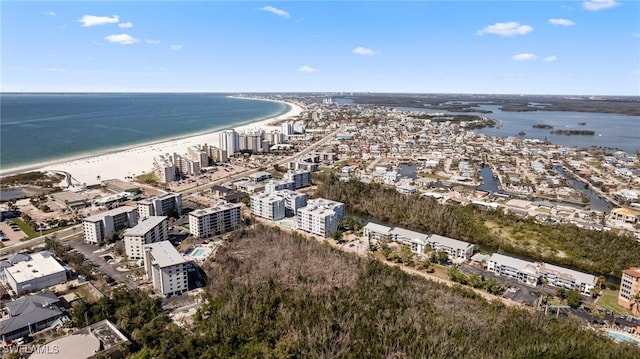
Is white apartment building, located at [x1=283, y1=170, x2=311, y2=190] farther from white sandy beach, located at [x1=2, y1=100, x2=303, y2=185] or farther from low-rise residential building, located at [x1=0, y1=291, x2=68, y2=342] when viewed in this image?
low-rise residential building, located at [x1=0, y1=291, x2=68, y2=342]

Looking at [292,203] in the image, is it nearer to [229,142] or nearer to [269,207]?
[269,207]

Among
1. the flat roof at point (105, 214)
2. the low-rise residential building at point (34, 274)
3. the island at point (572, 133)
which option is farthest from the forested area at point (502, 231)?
the island at point (572, 133)

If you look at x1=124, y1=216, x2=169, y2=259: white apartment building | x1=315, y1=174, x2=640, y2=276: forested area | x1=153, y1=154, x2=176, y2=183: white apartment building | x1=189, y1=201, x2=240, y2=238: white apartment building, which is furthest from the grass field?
x1=153, y1=154, x2=176, y2=183: white apartment building

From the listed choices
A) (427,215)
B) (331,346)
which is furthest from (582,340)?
(427,215)

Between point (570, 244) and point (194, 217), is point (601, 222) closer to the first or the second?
point (570, 244)

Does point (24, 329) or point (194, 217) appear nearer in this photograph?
point (24, 329)

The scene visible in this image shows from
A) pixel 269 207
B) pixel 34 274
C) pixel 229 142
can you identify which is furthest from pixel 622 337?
pixel 229 142

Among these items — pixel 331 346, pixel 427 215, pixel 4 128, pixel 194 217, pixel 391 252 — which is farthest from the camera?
pixel 4 128
